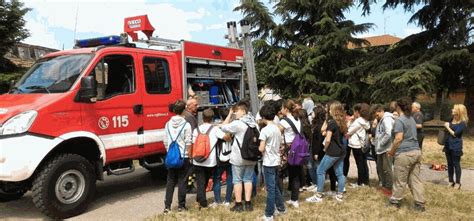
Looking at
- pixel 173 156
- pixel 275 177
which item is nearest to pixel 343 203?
pixel 275 177

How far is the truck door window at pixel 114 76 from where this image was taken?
22.0 ft

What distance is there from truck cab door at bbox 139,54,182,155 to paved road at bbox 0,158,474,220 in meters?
0.90

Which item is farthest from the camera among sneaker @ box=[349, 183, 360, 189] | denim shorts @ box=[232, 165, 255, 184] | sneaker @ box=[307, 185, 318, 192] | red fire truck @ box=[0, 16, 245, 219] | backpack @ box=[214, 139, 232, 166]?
sneaker @ box=[349, 183, 360, 189]

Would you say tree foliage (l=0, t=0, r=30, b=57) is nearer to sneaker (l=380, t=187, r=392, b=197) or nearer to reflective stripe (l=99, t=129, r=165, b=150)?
reflective stripe (l=99, t=129, r=165, b=150)

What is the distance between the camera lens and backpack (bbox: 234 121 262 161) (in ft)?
19.4

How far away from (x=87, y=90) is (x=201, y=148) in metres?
1.89

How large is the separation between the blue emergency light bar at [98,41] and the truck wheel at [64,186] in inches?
86.0

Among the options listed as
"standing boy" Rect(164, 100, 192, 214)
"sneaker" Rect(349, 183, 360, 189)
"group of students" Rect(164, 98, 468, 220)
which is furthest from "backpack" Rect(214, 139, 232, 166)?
"sneaker" Rect(349, 183, 360, 189)

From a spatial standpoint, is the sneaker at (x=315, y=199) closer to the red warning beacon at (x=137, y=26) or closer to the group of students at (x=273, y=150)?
the group of students at (x=273, y=150)

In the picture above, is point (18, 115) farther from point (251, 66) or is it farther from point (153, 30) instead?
point (251, 66)

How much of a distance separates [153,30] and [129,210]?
3.53m

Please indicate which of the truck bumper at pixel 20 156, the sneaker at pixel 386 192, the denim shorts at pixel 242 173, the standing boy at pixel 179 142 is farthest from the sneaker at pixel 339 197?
the truck bumper at pixel 20 156

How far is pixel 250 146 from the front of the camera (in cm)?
591

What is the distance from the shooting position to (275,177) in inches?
232
